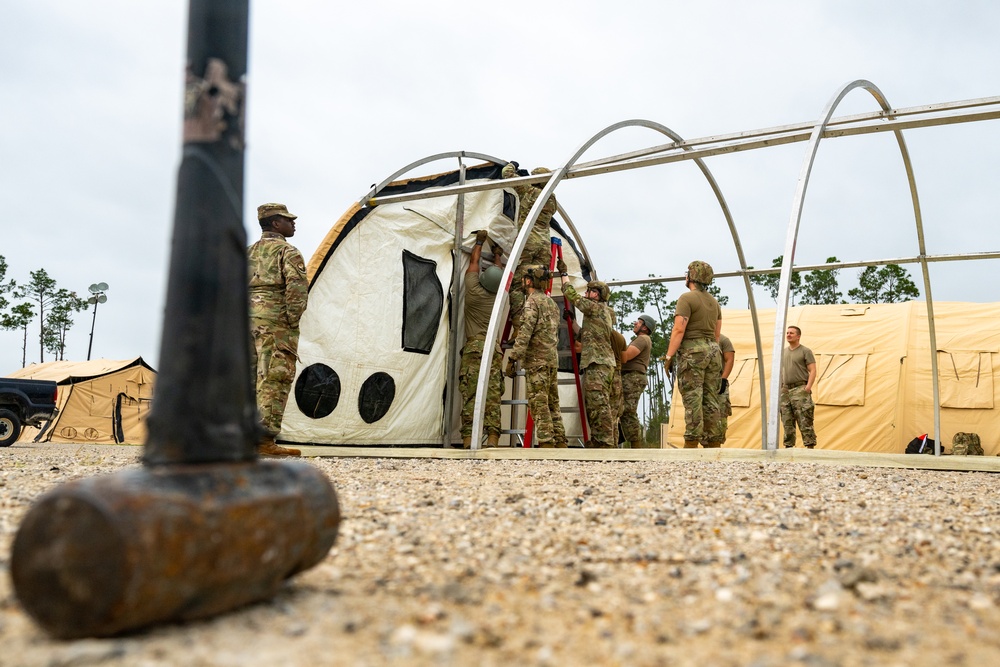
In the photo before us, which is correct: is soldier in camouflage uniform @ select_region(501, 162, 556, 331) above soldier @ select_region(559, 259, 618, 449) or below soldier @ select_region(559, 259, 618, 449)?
above

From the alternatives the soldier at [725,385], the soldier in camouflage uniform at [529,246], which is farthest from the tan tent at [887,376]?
the soldier in camouflage uniform at [529,246]

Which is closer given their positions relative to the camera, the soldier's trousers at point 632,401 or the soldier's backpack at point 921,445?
the soldier's trousers at point 632,401

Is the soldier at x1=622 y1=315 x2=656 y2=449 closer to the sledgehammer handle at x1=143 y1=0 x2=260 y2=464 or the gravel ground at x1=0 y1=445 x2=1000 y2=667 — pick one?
the gravel ground at x1=0 y1=445 x2=1000 y2=667

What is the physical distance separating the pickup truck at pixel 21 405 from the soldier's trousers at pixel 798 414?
1048cm

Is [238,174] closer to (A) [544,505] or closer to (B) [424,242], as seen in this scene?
(A) [544,505]

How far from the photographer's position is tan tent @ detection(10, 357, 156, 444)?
49.2 feet

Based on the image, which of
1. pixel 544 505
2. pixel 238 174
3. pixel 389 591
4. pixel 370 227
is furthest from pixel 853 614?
pixel 370 227

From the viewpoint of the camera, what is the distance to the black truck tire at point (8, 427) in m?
10.6

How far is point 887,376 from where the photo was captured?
1095 centimetres

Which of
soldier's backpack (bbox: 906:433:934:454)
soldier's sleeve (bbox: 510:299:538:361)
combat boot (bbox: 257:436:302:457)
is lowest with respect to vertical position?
soldier's backpack (bbox: 906:433:934:454)

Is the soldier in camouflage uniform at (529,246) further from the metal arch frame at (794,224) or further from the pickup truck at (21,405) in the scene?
the pickup truck at (21,405)

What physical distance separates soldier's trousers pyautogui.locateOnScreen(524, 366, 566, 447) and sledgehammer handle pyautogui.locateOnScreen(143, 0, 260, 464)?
605cm

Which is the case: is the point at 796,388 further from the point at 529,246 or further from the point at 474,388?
the point at 474,388

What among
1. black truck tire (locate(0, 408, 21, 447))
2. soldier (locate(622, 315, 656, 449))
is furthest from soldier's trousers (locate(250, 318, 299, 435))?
black truck tire (locate(0, 408, 21, 447))
